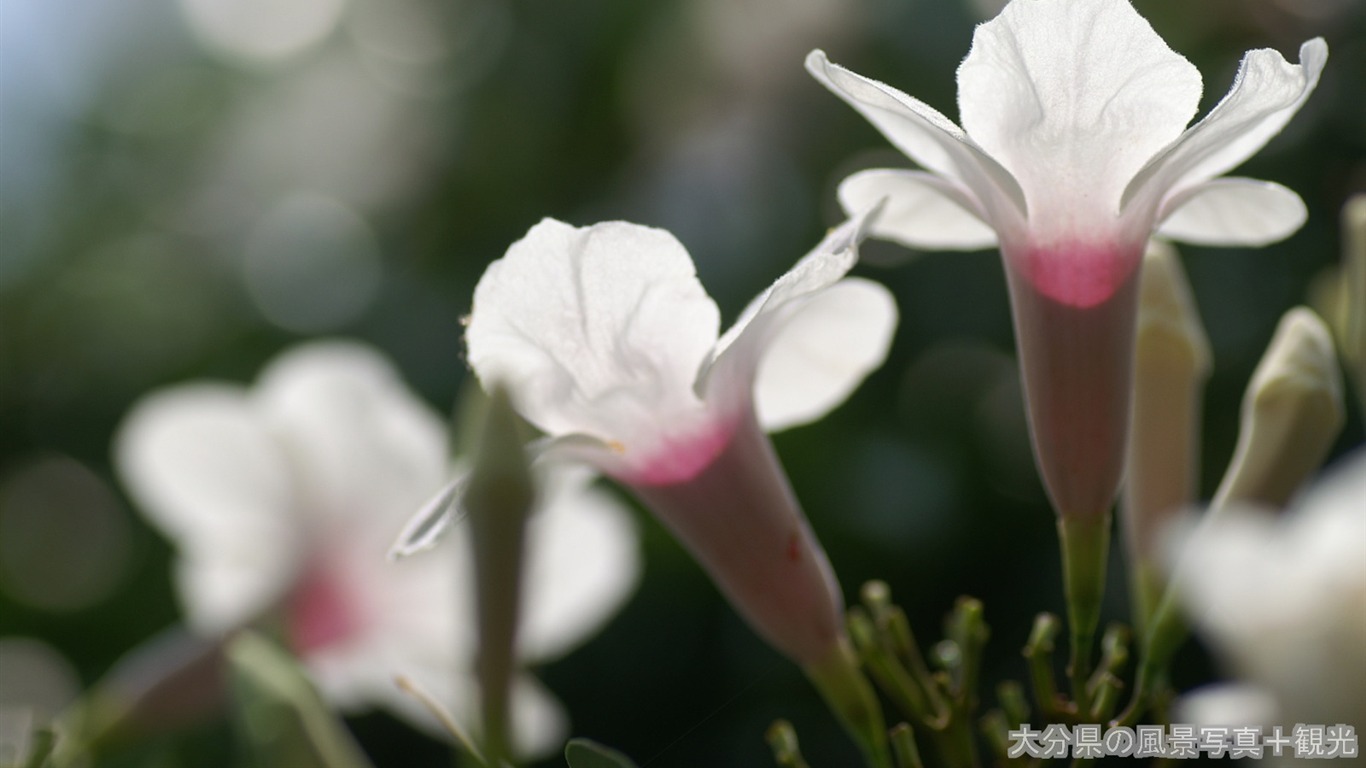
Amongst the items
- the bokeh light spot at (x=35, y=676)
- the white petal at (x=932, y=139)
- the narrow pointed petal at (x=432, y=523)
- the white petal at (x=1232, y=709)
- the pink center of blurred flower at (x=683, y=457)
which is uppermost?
the white petal at (x=932, y=139)

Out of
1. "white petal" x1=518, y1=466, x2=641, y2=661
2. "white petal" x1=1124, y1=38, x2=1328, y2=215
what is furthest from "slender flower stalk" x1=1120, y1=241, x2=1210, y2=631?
"white petal" x1=518, y1=466, x2=641, y2=661

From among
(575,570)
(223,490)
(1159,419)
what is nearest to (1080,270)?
(1159,419)

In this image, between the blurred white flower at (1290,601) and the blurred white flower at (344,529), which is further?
the blurred white flower at (344,529)

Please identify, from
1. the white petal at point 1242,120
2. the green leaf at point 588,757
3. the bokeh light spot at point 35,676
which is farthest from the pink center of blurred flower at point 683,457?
the bokeh light spot at point 35,676

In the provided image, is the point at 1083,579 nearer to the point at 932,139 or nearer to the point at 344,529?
the point at 932,139

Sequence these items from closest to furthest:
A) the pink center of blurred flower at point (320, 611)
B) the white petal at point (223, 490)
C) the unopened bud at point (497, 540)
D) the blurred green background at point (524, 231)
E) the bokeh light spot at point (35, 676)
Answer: the unopened bud at point (497, 540)
the pink center of blurred flower at point (320, 611)
the white petal at point (223, 490)
the blurred green background at point (524, 231)
the bokeh light spot at point (35, 676)

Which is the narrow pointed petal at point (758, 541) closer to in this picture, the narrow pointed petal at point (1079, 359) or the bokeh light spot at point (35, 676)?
the narrow pointed petal at point (1079, 359)
